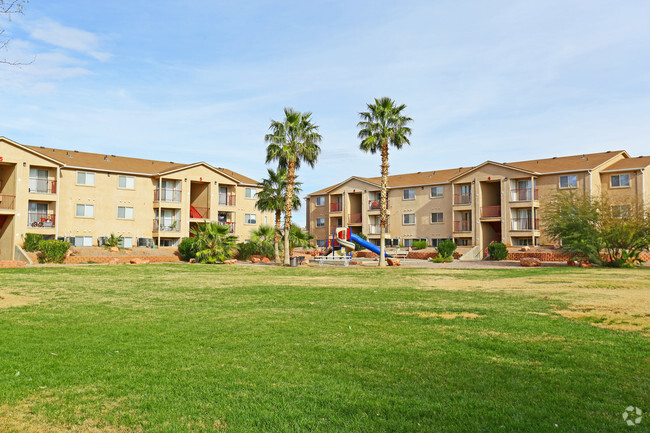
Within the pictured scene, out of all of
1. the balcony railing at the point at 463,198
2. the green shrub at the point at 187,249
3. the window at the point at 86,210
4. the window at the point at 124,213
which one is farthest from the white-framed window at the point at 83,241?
the balcony railing at the point at 463,198

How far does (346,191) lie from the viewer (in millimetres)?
65812

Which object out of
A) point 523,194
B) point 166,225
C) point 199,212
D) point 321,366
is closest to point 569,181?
point 523,194

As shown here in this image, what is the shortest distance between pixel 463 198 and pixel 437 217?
4.12 metres

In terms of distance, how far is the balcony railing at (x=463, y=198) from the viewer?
2183 inches

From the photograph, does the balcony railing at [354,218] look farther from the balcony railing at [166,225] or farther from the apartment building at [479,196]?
the balcony railing at [166,225]

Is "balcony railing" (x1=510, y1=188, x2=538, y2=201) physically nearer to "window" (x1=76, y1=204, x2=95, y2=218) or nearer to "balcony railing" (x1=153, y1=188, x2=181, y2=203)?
"balcony railing" (x1=153, y1=188, x2=181, y2=203)

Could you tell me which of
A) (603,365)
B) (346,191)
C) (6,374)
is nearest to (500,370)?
(603,365)

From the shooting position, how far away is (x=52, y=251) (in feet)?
115

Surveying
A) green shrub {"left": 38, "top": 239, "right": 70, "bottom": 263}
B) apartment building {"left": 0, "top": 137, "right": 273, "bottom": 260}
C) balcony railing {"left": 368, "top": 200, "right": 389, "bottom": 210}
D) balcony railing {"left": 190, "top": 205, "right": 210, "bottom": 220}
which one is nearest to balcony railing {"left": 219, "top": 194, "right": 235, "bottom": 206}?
apartment building {"left": 0, "top": 137, "right": 273, "bottom": 260}

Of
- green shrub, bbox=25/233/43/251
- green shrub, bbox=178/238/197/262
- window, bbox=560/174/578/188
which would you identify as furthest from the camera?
window, bbox=560/174/578/188

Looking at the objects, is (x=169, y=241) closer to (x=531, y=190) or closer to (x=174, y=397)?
(x=531, y=190)

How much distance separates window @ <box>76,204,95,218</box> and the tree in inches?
1568

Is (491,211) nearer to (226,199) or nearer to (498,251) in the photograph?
(498,251)

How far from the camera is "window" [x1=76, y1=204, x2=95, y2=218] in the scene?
45531 millimetres
